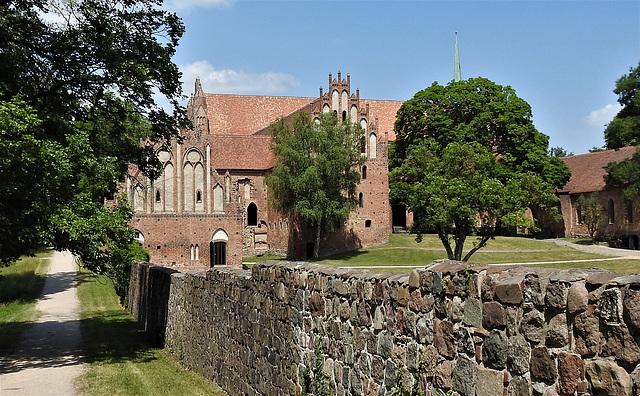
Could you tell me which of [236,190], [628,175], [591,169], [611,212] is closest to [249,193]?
[236,190]

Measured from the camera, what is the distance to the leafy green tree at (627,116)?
1860 inches

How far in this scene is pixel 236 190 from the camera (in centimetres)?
4628

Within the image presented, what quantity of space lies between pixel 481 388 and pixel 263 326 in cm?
477

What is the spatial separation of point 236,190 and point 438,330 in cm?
4183

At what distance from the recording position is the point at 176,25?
1736 cm

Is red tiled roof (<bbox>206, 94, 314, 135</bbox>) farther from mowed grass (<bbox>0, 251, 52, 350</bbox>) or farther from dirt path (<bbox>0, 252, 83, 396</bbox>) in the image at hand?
dirt path (<bbox>0, 252, 83, 396</bbox>)

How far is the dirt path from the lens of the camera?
11484 millimetres

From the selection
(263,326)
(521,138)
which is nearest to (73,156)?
(263,326)

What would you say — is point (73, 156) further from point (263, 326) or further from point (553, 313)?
point (553, 313)

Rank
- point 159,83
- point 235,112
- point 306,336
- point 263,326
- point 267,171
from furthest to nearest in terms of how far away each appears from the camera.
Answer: point 235,112 < point 267,171 < point 159,83 < point 263,326 < point 306,336

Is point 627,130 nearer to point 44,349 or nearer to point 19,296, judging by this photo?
point 19,296

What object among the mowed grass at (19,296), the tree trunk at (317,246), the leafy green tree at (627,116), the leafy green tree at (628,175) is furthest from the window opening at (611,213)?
the mowed grass at (19,296)

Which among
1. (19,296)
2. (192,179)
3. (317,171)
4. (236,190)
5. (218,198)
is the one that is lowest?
(19,296)

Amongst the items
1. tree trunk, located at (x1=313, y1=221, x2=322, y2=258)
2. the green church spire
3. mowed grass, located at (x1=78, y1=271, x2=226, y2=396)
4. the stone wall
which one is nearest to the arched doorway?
tree trunk, located at (x1=313, y1=221, x2=322, y2=258)
